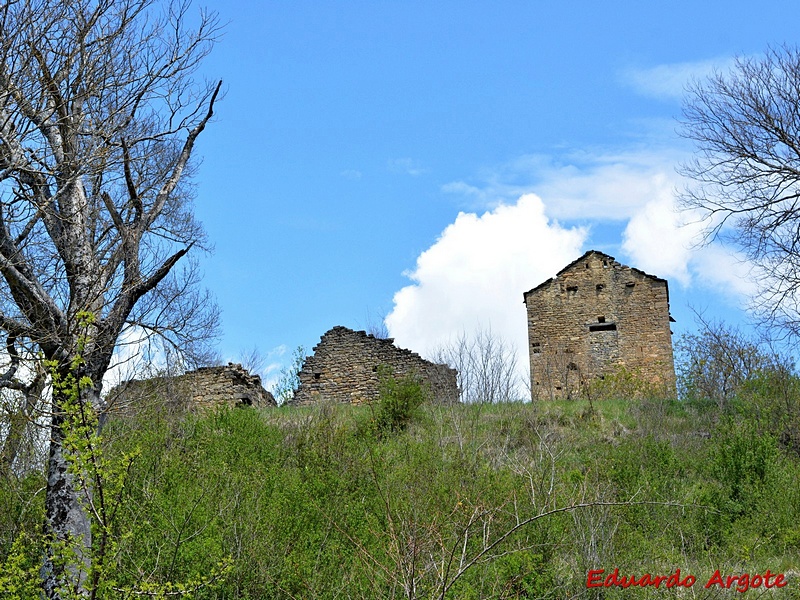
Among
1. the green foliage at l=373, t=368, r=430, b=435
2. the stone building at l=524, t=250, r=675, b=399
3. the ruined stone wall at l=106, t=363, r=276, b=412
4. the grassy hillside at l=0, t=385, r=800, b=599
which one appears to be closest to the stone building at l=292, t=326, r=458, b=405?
the ruined stone wall at l=106, t=363, r=276, b=412

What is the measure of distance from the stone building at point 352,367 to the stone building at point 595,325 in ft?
15.6

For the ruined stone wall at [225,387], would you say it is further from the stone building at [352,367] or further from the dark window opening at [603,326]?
the dark window opening at [603,326]

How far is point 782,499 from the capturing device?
12719mm

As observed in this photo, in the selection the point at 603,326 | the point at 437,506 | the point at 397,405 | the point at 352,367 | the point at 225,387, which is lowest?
the point at 437,506

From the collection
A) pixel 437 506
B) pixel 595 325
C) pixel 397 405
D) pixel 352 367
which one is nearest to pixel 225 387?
pixel 352 367

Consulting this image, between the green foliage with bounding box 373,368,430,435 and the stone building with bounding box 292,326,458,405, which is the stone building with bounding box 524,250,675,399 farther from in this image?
the green foliage with bounding box 373,368,430,435

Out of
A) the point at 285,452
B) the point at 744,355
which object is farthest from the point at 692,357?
the point at 285,452

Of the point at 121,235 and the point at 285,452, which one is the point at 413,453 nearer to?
the point at 285,452

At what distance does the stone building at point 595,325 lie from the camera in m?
25.7

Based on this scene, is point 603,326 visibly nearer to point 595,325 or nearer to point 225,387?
point 595,325

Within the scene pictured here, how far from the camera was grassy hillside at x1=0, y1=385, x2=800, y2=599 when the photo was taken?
31.1ft

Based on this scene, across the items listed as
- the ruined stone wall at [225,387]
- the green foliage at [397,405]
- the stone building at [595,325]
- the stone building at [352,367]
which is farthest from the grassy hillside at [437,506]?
the stone building at [595,325]

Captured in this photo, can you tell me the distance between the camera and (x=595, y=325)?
86.4 feet

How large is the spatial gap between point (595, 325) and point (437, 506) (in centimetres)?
1597
